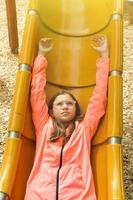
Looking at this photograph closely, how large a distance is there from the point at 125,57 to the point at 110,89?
3.75 feet

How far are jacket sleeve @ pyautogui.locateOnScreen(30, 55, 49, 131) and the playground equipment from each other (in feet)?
2.91

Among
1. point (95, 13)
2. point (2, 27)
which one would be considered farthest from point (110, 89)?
point (2, 27)

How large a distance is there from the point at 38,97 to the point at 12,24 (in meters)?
1.05

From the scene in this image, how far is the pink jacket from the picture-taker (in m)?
1.47

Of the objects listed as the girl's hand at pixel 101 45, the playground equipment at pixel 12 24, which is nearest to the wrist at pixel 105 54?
the girl's hand at pixel 101 45

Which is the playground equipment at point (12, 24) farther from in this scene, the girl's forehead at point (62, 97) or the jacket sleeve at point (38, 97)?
the girl's forehead at point (62, 97)

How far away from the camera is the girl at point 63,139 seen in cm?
147

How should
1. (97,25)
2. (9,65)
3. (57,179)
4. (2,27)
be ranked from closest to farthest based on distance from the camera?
(57,179) → (97,25) → (9,65) → (2,27)

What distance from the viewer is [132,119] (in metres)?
2.23

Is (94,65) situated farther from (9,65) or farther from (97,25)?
(9,65)

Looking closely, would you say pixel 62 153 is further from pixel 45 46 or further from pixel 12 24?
pixel 12 24

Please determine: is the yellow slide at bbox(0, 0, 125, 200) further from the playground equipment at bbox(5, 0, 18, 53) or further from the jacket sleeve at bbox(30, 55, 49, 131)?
the playground equipment at bbox(5, 0, 18, 53)

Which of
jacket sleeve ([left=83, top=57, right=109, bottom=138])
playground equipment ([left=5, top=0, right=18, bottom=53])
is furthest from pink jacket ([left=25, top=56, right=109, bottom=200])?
playground equipment ([left=5, top=0, right=18, bottom=53])

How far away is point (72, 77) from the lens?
76.7 inches
